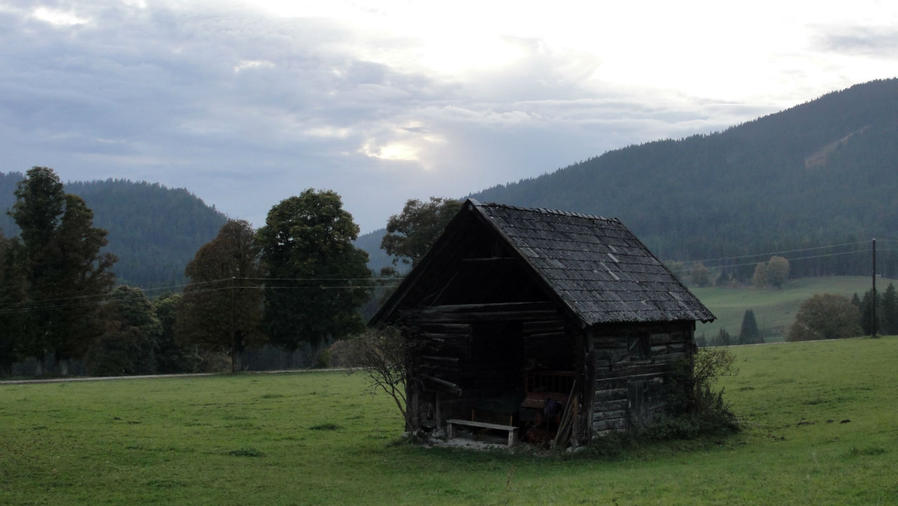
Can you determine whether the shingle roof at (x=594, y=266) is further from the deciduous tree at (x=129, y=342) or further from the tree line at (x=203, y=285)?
the deciduous tree at (x=129, y=342)

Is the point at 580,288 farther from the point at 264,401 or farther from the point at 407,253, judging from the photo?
the point at 407,253

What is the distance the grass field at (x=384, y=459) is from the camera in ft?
47.3

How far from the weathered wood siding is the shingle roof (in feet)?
1.68

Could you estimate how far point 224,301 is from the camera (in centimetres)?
5747

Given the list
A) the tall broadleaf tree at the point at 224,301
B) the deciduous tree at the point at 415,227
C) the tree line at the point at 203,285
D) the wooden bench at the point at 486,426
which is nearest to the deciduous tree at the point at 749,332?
the deciduous tree at the point at 415,227

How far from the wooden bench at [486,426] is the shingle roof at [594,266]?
382cm

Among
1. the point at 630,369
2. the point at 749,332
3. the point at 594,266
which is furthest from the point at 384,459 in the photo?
the point at 749,332

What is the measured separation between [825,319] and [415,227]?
3979 centimetres

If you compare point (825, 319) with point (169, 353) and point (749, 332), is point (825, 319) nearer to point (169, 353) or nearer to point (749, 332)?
point (749, 332)

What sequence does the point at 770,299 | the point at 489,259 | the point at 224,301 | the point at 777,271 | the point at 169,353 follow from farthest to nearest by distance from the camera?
1. the point at 777,271
2. the point at 770,299
3. the point at 169,353
4. the point at 224,301
5. the point at 489,259

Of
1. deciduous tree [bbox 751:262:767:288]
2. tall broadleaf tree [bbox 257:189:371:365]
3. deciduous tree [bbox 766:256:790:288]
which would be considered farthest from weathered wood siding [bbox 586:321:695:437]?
deciduous tree [bbox 751:262:767:288]

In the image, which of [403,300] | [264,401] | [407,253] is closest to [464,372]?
[403,300]

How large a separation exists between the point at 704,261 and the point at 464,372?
18798cm

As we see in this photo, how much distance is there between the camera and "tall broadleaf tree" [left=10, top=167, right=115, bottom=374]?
56156mm
